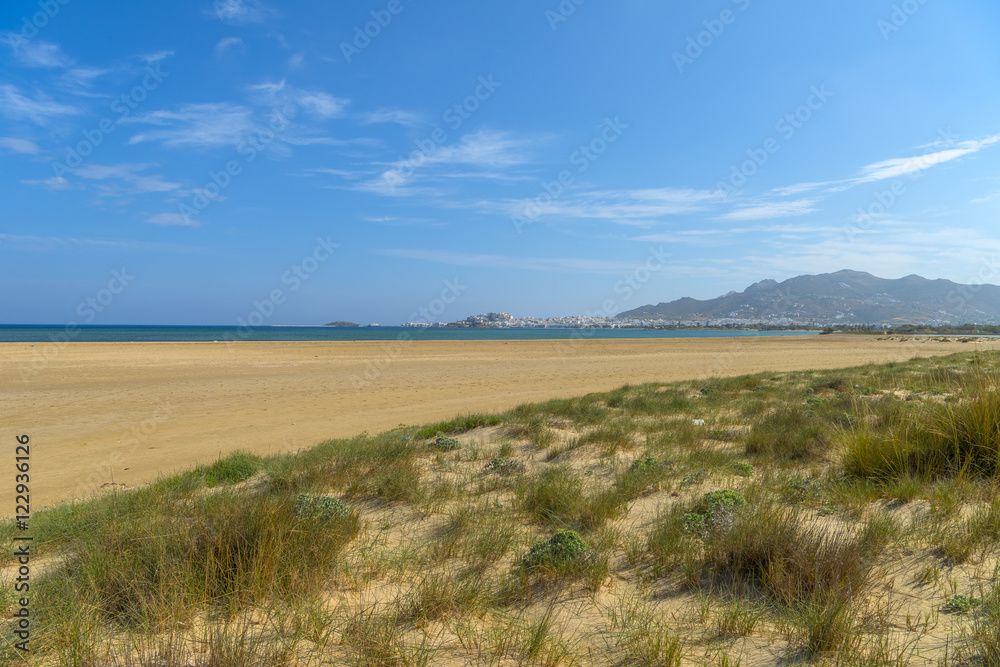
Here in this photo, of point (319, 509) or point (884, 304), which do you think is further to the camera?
point (884, 304)

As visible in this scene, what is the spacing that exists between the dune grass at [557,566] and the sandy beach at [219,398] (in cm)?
480

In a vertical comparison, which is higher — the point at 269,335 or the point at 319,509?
the point at 269,335

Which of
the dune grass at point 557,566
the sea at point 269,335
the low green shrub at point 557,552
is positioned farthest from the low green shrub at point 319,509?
the sea at point 269,335

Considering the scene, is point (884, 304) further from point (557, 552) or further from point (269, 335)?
point (557, 552)

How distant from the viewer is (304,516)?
3.93 meters

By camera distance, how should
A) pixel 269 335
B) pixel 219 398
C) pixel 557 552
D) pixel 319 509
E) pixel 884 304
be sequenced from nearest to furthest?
pixel 557 552 < pixel 319 509 < pixel 219 398 < pixel 269 335 < pixel 884 304

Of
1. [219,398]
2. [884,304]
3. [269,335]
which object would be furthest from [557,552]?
[884,304]

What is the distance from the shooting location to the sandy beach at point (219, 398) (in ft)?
31.3

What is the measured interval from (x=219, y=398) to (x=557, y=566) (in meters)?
15.9

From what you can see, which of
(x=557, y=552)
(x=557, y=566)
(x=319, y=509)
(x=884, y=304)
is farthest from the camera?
(x=884, y=304)

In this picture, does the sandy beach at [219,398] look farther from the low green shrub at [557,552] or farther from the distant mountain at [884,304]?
the distant mountain at [884,304]

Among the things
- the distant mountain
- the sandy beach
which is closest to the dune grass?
the sandy beach

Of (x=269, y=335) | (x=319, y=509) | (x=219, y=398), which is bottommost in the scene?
(x=219, y=398)

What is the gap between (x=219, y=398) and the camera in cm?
1617
